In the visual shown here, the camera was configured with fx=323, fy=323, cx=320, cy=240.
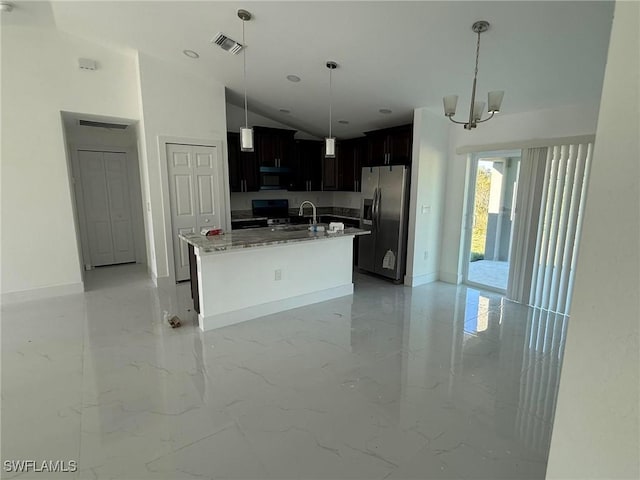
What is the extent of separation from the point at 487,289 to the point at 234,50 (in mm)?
4570

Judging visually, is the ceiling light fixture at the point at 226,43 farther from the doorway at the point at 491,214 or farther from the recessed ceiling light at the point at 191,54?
the doorway at the point at 491,214

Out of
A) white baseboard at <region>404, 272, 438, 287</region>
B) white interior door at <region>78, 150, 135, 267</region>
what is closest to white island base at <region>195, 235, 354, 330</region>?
white baseboard at <region>404, 272, 438, 287</region>

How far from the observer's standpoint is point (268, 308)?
3.71 m

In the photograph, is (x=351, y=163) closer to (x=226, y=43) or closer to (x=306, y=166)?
(x=306, y=166)

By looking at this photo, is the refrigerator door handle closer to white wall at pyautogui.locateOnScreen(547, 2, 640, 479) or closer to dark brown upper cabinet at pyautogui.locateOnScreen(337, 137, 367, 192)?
dark brown upper cabinet at pyautogui.locateOnScreen(337, 137, 367, 192)

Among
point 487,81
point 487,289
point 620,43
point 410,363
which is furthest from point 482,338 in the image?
point 620,43

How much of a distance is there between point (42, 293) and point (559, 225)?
256 inches

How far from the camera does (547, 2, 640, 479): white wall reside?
616 millimetres

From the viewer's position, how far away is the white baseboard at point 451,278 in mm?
5011

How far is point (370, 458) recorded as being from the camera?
71.2 inches

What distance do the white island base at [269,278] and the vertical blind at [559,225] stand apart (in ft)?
7.73

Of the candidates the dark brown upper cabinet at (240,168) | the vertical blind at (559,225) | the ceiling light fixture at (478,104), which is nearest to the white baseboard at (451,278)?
the vertical blind at (559,225)

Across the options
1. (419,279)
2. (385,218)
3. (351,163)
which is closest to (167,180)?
(385,218)

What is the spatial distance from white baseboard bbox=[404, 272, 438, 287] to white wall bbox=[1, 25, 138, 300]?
4644 millimetres
